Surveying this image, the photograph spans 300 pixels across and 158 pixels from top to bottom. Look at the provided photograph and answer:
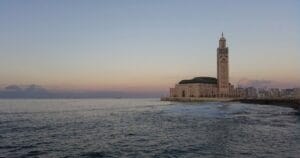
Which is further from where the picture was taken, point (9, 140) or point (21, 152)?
point (9, 140)

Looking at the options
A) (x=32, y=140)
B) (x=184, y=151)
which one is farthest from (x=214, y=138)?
(x=32, y=140)

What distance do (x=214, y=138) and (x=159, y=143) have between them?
573 centimetres

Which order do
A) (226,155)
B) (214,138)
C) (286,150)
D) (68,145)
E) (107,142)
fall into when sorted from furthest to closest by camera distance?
1. (214,138)
2. (107,142)
3. (68,145)
4. (286,150)
5. (226,155)

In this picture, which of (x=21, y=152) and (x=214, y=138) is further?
(x=214, y=138)

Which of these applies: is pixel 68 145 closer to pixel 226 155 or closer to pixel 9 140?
pixel 9 140

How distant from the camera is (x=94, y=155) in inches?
998

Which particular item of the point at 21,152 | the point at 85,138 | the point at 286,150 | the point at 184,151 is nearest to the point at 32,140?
the point at 85,138

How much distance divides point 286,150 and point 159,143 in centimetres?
958

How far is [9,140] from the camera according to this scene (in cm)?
3291

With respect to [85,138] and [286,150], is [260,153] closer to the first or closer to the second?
[286,150]

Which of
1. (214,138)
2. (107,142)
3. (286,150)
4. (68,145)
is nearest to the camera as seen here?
(286,150)

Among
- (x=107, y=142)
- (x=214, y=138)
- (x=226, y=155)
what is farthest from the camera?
(x=214, y=138)

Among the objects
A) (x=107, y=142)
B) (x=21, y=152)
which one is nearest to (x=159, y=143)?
(x=107, y=142)

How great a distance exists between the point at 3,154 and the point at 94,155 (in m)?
5.73
